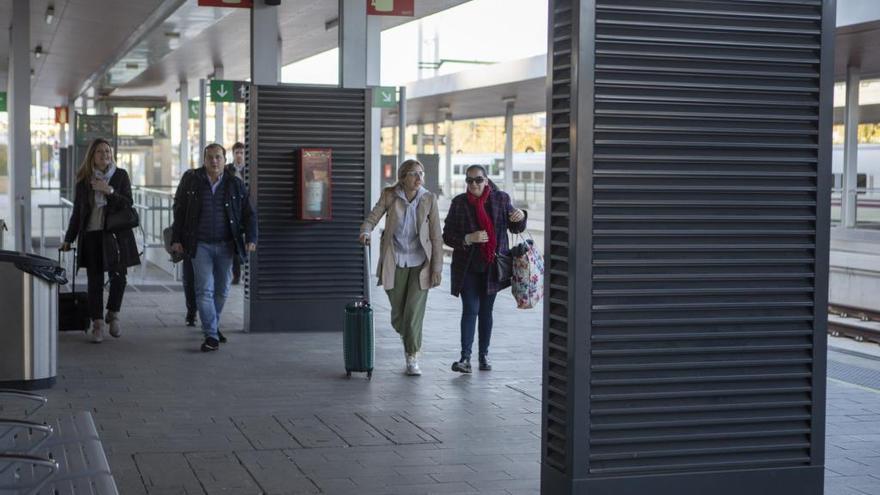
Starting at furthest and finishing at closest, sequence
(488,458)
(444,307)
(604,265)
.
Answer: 1. (444,307)
2. (488,458)
3. (604,265)

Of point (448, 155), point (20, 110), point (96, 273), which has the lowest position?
point (96, 273)

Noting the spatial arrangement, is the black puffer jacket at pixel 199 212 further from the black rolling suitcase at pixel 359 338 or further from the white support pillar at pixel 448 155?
the white support pillar at pixel 448 155

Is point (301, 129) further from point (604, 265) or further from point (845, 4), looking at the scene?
point (845, 4)

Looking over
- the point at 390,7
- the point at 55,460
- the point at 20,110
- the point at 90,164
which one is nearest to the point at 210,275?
the point at 90,164

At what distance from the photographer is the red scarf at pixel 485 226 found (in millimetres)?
9805

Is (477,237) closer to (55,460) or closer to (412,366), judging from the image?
(412,366)

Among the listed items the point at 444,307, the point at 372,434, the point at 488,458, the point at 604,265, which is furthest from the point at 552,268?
the point at 444,307

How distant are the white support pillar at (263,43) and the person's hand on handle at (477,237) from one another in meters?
3.70

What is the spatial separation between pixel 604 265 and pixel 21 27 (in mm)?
14852

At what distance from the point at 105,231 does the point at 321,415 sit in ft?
13.3

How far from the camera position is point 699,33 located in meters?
5.10

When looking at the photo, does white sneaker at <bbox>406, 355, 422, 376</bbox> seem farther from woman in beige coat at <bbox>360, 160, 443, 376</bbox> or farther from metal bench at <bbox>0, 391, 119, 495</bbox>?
metal bench at <bbox>0, 391, 119, 495</bbox>

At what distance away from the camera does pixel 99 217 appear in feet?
36.9

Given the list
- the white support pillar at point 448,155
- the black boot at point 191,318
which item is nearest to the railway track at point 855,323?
the black boot at point 191,318
